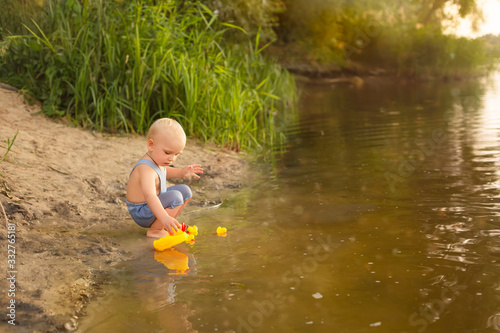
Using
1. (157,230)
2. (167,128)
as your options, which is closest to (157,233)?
(157,230)

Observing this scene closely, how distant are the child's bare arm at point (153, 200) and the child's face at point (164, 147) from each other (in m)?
0.11

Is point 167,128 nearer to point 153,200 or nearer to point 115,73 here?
point 153,200

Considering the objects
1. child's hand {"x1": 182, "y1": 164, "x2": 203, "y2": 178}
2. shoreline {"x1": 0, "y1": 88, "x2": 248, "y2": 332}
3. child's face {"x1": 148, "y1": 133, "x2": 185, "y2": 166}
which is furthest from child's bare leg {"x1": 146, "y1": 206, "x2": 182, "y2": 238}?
child's face {"x1": 148, "y1": 133, "x2": 185, "y2": 166}

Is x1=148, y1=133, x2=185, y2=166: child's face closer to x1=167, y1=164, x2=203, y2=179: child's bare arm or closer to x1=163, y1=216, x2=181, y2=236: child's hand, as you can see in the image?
x1=167, y1=164, x2=203, y2=179: child's bare arm

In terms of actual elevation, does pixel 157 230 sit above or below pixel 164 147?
below

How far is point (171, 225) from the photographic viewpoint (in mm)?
3473

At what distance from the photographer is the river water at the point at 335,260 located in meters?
2.47

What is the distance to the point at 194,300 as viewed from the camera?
2691 mm

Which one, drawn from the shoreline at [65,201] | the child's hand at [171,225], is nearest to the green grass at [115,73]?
the shoreline at [65,201]

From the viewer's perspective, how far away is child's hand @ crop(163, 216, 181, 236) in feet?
11.2

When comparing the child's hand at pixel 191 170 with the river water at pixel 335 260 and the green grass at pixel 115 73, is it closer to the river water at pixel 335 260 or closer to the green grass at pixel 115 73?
the river water at pixel 335 260

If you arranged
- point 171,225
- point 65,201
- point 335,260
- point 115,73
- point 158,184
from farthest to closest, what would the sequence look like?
point 115,73 < point 65,201 < point 158,184 < point 171,225 < point 335,260

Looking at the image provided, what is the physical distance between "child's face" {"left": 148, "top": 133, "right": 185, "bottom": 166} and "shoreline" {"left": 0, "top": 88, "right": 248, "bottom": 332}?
58 cm

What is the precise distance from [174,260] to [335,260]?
0.95 meters
